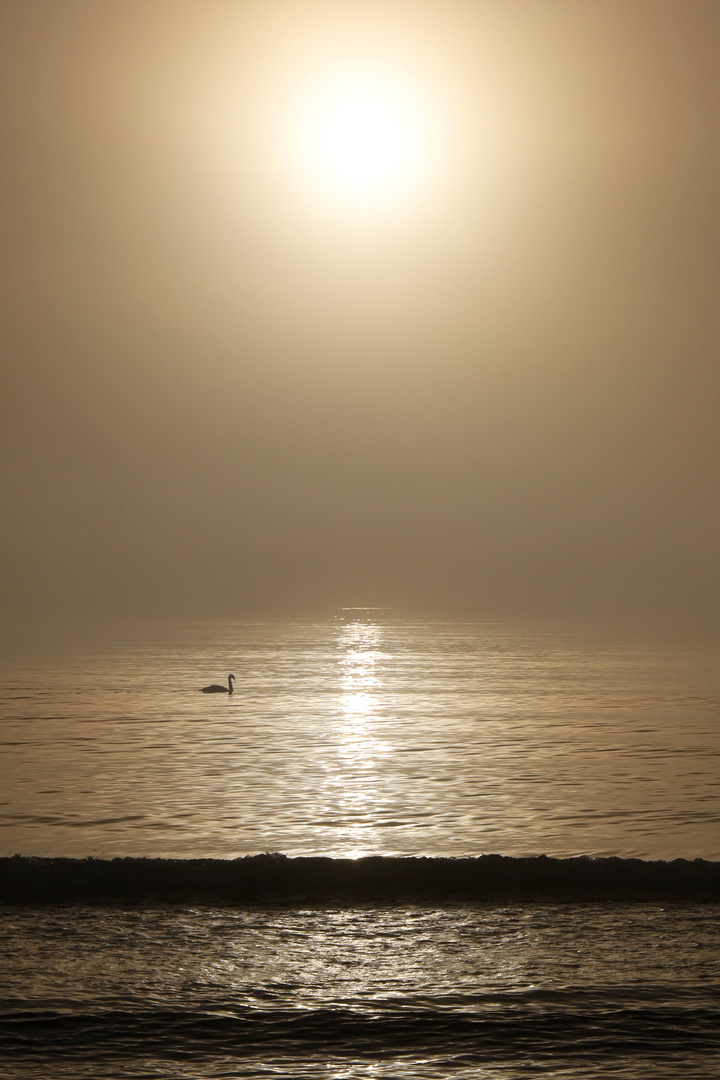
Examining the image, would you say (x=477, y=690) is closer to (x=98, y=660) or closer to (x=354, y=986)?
(x=98, y=660)

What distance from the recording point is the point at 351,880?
15.1 metres

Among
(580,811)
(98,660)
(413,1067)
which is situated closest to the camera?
(413,1067)

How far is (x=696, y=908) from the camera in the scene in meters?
13.4

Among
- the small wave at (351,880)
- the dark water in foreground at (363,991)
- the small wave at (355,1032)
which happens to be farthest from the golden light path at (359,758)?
the small wave at (355,1032)

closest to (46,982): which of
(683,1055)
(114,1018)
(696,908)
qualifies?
(114,1018)

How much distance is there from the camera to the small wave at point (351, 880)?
14211mm

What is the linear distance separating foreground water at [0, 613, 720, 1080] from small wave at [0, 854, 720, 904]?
100 mm

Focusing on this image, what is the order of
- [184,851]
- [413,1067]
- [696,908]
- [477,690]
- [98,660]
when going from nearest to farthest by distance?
[413,1067] < [696,908] < [184,851] < [477,690] < [98,660]

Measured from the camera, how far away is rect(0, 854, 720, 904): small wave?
14211 mm

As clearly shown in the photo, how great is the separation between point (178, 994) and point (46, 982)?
1.35 metres

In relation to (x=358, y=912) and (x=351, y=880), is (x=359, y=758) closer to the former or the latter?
(x=351, y=880)

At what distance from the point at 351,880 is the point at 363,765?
58.8 ft

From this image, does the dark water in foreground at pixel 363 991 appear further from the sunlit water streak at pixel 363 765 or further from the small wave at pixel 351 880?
the sunlit water streak at pixel 363 765

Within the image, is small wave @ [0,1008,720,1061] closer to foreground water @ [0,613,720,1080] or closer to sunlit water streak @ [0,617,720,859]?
foreground water @ [0,613,720,1080]
